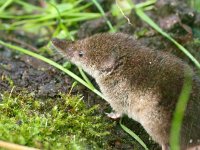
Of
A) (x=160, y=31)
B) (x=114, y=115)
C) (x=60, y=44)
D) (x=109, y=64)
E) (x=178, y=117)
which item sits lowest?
(x=114, y=115)

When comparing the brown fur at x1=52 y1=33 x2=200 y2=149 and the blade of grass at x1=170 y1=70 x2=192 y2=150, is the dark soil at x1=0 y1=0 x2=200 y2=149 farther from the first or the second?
the blade of grass at x1=170 y1=70 x2=192 y2=150

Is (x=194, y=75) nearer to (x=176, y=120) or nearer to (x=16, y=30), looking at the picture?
(x=176, y=120)

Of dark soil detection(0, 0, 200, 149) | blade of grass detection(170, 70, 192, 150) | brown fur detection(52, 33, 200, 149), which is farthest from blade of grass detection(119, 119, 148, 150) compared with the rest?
blade of grass detection(170, 70, 192, 150)

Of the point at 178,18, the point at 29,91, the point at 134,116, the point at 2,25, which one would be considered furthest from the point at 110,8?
the point at 134,116

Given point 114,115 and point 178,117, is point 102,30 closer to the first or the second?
point 114,115


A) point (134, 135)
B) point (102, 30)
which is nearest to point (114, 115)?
point (134, 135)
